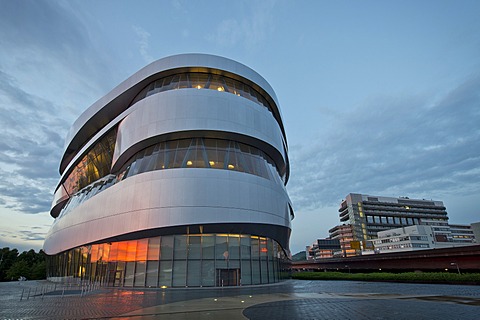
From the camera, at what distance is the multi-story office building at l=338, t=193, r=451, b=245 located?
136 m

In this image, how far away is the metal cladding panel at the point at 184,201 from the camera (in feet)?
81.8

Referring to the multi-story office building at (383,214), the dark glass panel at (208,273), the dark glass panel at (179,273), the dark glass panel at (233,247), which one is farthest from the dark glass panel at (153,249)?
the multi-story office building at (383,214)

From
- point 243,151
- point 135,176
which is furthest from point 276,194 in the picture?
point 135,176

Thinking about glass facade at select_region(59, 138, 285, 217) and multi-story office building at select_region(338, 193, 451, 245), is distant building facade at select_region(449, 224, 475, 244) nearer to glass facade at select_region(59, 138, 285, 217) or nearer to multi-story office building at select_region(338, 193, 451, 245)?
multi-story office building at select_region(338, 193, 451, 245)

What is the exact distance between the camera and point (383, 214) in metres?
141

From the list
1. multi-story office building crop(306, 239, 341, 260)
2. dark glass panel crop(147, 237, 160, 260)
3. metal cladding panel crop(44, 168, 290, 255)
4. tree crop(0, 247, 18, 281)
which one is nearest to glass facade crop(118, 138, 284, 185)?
metal cladding panel crop(44, 168, 290, 255)

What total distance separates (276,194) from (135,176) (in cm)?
1430

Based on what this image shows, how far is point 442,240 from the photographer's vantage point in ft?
338

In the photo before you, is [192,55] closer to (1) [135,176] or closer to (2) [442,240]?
(1) [135,176]

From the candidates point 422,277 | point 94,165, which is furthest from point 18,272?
point 422,277

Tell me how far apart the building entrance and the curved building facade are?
0.08 m

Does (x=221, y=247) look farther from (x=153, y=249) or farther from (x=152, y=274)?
(x=152, y=274)

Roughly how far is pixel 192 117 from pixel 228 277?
15.4 meters

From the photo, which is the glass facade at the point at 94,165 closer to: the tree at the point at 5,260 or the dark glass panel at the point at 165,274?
the dark glass panel at the point at 165,274
